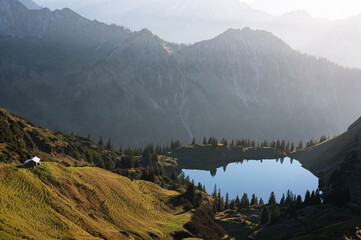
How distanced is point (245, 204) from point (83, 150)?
10292cm

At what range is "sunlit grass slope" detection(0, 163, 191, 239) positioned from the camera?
162 feet

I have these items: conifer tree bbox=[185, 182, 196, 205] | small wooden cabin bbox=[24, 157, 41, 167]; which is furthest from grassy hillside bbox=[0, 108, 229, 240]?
conifer tree bbox=[185, 182, 196, 205]

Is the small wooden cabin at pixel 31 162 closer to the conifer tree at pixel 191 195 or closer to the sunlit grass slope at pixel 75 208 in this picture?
the sunlit grass slope at pixel 75 208

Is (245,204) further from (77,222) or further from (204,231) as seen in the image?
(77,222)

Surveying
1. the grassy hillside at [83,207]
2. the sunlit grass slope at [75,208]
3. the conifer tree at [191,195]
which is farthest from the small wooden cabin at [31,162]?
the conifer tree at [191,195]

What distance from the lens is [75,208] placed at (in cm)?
6259

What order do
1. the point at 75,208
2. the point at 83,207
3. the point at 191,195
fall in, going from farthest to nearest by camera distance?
the point at 191,195 < the point at 83,207 < the point at 75,208

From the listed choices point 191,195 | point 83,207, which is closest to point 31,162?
point 83,207

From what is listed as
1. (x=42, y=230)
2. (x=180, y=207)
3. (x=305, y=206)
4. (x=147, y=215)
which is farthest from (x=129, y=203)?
(x=305, y=206)

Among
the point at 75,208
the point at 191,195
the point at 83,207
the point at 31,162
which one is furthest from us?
the point at 191,195

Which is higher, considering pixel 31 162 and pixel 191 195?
pixel 31 162

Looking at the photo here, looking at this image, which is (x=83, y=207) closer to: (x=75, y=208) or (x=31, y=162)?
(x=75, y=208)

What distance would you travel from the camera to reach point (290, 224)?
94.4m

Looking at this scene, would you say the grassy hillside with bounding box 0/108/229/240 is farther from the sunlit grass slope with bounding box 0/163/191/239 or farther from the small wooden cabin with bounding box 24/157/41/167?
the small wooden cabin with bounding box 24/157/41/167
